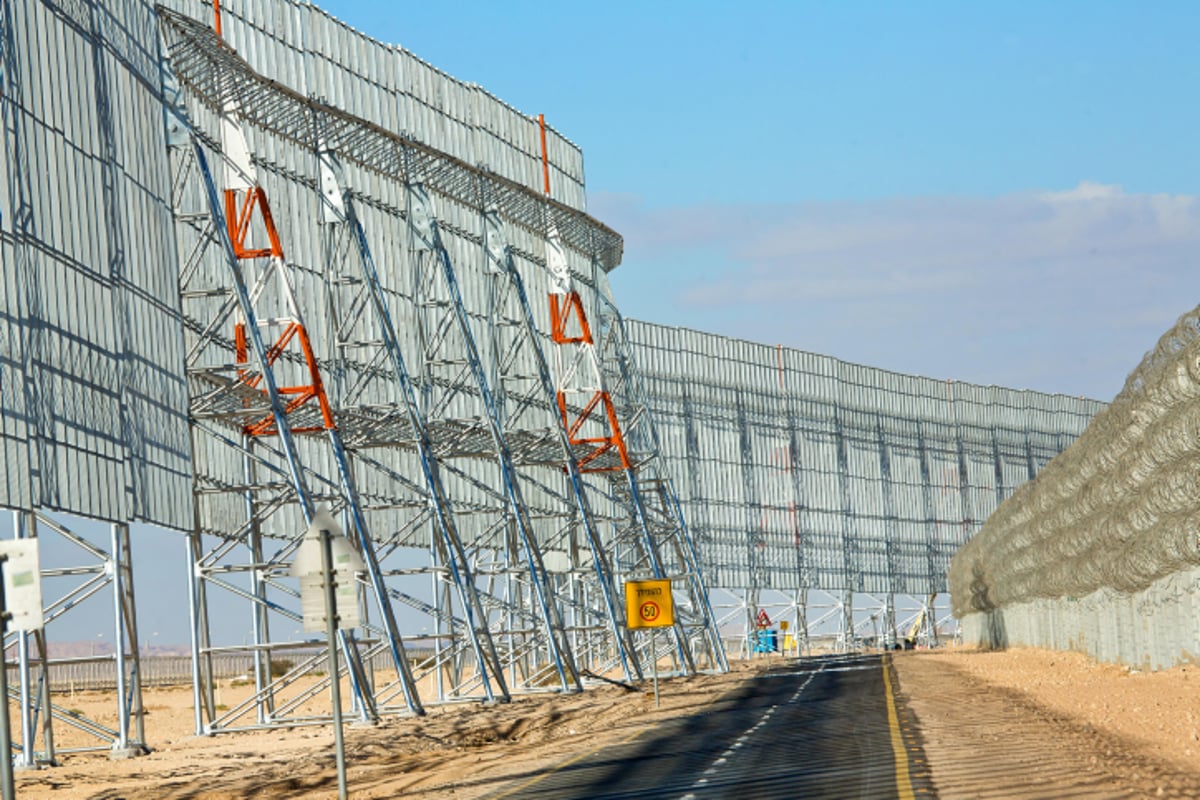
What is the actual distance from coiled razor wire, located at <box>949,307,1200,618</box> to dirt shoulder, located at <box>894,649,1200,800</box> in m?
2.36

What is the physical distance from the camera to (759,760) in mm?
22828

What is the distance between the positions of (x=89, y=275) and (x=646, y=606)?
1595cm

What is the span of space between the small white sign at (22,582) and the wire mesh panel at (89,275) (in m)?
12.0

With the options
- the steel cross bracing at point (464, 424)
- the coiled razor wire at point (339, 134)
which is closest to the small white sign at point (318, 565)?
the coiled razor wire at point (339, 134)

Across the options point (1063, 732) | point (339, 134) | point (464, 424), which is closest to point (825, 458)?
point (464, 424)

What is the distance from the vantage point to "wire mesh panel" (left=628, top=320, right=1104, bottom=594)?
88.6 meters

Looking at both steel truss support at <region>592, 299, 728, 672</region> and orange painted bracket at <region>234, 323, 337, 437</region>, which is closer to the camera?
orange painted bracket at <region>234, 323, 337, 437</region>

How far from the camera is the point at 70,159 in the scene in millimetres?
30156

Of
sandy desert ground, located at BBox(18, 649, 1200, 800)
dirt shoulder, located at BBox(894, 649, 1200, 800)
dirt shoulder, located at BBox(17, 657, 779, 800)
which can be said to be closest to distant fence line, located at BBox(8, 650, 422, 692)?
dirt shoulder, located at BBox(17, 657, 779, 800)

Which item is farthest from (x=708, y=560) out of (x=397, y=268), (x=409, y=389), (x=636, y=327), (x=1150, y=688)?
(x=1150, y=688)

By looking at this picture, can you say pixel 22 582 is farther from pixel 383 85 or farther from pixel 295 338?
pixel 383 85

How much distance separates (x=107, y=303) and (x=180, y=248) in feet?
21.2

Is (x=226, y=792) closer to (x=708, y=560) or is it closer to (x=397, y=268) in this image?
(x=397, y=268)

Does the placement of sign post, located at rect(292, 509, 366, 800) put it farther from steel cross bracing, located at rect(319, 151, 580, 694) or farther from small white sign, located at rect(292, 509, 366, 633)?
steel cross bracing, located at rect(319, 151, 580, 694)
